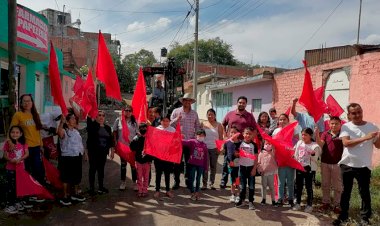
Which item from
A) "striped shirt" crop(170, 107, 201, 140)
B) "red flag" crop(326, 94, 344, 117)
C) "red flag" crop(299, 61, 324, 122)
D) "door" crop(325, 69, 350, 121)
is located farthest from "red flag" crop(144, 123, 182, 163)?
"door" crop(325, 69, 350, 121)

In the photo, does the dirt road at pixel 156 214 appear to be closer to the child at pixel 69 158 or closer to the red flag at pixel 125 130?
the child at pixel 69 158

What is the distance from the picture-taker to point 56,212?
5211 mm

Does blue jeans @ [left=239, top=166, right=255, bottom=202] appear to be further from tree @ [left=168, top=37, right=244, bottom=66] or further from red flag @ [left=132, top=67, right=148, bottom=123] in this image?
tree @ [left=168, top=37, right=244, bottom=66]

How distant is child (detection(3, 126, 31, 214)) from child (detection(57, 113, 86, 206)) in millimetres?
605

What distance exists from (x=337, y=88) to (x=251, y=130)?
19.5ft

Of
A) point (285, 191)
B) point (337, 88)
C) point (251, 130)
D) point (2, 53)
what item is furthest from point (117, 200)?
point (337, 88)

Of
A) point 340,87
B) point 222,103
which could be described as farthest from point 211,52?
point 340,87

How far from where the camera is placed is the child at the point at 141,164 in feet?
20.1

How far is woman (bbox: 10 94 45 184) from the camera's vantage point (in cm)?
534

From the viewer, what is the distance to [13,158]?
16.8ft

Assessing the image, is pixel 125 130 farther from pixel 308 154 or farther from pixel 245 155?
pixel 308 154

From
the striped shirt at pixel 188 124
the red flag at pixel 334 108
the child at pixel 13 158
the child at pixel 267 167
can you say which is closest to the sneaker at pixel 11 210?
the child at pixel 13 158

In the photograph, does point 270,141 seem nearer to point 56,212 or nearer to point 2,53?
point 56,212

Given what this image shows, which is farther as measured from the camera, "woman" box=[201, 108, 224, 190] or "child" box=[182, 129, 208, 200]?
"woman" box=[201, 108, 224, 190]
